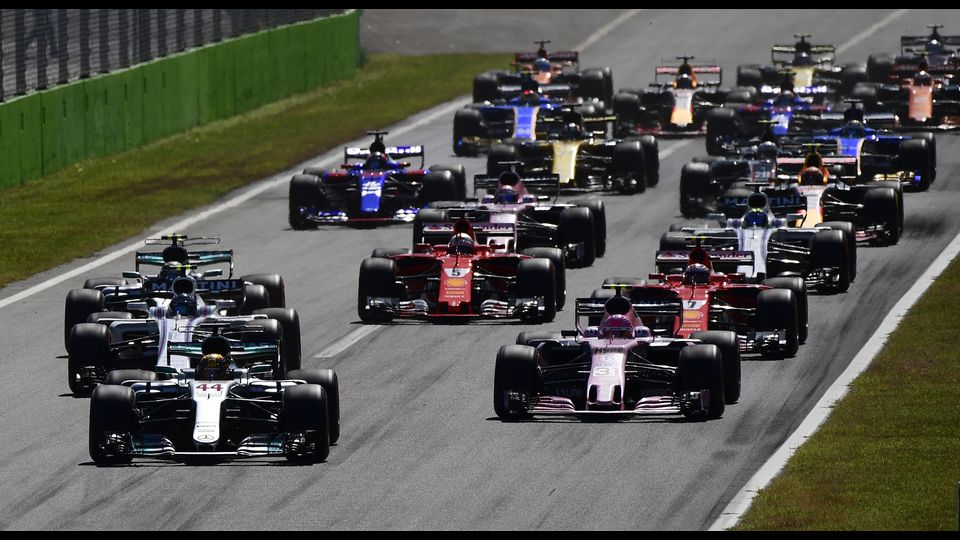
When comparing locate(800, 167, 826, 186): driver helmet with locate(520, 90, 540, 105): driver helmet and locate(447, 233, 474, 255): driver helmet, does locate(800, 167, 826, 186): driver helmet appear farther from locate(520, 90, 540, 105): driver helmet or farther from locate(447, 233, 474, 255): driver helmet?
locate(520, 90, 540, 105): driver helmet

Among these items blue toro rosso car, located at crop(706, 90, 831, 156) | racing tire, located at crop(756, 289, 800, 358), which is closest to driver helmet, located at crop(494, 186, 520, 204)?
racing tire, located at crop(756, 289, 800, 358)

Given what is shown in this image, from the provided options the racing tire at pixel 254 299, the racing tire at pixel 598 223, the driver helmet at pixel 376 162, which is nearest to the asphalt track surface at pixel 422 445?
the racing tire at pixel 598 223

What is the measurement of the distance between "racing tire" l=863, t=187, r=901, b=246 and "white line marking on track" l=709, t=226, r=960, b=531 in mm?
1051

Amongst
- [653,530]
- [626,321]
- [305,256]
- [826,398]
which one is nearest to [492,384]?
[626,321]

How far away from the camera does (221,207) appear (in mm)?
46656

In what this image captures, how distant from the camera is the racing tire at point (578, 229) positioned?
37531 millimetres

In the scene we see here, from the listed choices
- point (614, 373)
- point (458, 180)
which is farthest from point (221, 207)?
point (614, 373)

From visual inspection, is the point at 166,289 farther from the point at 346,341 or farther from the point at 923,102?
the point at 923,102

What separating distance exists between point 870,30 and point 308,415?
184ft

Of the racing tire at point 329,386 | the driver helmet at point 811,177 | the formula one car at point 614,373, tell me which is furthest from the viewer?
the driver helmet at point 811,177

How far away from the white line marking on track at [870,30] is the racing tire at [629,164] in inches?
1077

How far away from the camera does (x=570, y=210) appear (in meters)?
37.6

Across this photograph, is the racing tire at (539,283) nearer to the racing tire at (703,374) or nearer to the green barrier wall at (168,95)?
the racing tire at (703,374)

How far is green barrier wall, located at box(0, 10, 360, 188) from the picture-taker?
163 feet
